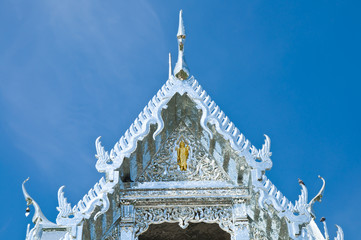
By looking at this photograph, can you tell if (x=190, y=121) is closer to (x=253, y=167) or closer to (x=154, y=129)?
(x=154, y=129)

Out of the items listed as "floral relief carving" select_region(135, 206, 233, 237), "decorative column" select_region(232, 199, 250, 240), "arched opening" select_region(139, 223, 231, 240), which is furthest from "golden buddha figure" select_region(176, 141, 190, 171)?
"arched opening" select_region(139, 223, 231, 240)

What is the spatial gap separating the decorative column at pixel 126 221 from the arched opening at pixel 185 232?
1.56 m

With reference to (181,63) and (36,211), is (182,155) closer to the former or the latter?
(181,63)

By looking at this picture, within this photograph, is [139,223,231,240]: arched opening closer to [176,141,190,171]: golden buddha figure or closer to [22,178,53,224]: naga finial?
[176,141,190,171]: golden buddha figure

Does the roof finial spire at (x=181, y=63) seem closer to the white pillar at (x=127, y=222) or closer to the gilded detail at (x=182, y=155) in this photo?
the gilded detail at (x=182, y=155)

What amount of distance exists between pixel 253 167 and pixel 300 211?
1.02m

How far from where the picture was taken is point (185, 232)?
14414 mm

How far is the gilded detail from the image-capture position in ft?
43.2

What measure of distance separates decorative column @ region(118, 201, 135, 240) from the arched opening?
156cm

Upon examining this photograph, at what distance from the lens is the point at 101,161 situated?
12.2 metres

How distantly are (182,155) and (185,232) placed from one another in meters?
1.83

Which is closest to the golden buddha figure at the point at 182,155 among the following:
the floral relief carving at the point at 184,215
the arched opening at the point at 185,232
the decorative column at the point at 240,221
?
the floral relief carving at the point at 184,215

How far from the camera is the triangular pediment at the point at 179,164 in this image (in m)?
13.0

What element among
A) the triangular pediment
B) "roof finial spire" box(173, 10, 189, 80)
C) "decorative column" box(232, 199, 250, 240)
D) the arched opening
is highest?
"roof finial spire" box(173, 10, 189, 80)
